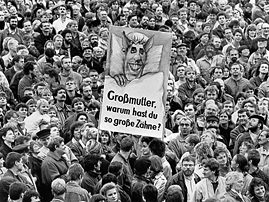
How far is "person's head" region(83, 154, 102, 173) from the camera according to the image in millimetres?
17094

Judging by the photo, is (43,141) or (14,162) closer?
(14,162)

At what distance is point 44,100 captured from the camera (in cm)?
2044

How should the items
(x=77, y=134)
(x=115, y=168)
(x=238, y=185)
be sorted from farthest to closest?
(x=77, y=134) → (x=115, y=168) → (x=238, y=185)

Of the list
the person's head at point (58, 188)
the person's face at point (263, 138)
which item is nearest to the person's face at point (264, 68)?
the person's face at point (263, 138)

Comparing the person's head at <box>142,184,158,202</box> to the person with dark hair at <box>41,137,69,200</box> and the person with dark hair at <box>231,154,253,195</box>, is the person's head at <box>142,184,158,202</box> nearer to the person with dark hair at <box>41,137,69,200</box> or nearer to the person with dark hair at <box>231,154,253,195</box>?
the person with dark hair at <box>41,137,69,200</box>

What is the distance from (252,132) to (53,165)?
13.5 ft

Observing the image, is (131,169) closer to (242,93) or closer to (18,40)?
(242,93)

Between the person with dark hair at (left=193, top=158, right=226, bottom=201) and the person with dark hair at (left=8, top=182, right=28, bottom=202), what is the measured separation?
2.53m

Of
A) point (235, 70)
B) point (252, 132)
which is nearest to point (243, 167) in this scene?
point (252, 132)

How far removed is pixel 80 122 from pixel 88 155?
6.92 feet

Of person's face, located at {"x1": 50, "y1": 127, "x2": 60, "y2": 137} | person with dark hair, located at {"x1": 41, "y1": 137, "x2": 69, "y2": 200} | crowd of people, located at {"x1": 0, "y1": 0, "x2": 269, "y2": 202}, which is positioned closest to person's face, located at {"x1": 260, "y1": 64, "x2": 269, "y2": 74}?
crowd of people, located at {"x1": 0, "y1": 0, "x2": 269, "y2": 202}

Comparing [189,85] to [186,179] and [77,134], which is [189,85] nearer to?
[77,134]

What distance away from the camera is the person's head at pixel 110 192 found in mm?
15914

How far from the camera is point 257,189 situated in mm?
16672
